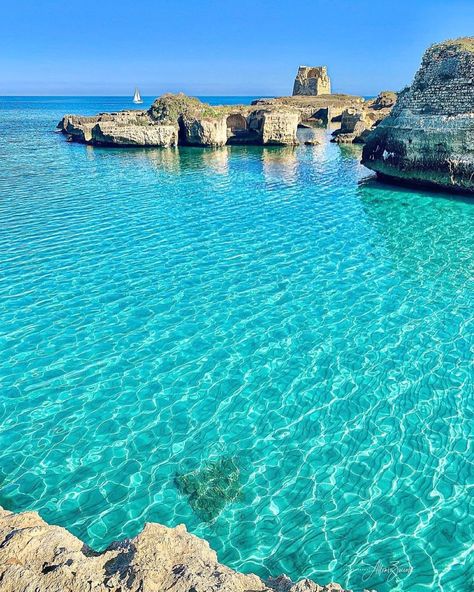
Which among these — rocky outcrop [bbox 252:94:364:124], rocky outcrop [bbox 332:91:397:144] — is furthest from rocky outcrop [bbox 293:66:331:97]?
rocky outcrop [bbox 332:91:397:144]

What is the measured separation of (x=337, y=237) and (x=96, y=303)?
33.0 ft

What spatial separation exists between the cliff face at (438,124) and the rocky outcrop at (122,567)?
23894 millimetres

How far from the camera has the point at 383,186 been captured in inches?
1102

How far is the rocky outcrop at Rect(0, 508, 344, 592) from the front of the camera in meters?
3.89

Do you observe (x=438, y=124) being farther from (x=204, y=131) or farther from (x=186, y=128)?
(x=186, y=128)

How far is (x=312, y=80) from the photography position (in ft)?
322

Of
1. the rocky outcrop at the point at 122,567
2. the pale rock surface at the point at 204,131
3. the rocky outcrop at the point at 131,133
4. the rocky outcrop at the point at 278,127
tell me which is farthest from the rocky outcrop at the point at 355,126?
the rocky outcrop at the point at 122,567

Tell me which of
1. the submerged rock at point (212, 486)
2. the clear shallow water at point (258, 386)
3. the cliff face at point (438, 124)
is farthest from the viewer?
the cliff face at point (438, 124)

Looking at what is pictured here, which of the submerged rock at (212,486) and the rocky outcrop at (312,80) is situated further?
the rocky outcrop at (312,80)

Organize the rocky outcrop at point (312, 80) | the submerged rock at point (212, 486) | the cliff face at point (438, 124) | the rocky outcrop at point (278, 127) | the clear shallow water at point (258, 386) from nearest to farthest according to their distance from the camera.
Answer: the clear shallow water at point (258, 386), the submerged rock at point (212, 486), the cliff face at point (438, 124), the rocky outcrop at point (278, 127), the rocky outcrop at point (312, 80)

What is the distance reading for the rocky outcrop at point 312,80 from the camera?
3858 inches

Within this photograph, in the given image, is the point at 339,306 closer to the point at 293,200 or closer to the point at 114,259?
the point at 114,259

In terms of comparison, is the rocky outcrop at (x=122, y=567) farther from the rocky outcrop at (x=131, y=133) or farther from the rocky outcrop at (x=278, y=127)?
the rocky outcrop at (x=278, y=127)

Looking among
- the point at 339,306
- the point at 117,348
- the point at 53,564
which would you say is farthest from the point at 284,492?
the point at 339,306
